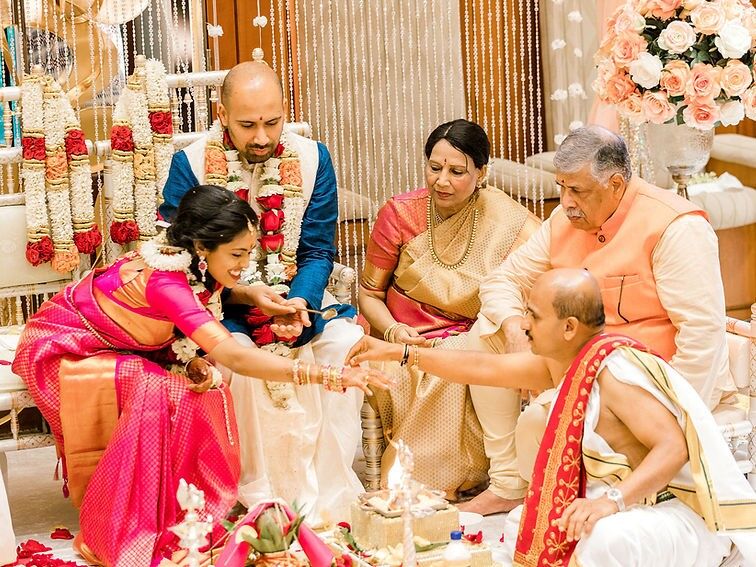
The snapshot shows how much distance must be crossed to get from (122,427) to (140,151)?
4.33 feet

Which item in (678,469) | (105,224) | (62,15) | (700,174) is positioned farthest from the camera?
(700,174)

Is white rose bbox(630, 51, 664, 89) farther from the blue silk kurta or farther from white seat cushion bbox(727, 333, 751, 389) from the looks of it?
the blue silk kurta

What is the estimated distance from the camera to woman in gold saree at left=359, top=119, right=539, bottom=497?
4.79 metres

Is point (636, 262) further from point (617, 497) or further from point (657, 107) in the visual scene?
point (617, 497)

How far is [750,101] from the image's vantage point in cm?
456

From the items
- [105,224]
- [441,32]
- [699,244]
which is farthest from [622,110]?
[105,224]

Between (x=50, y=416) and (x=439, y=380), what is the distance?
1.44 metres

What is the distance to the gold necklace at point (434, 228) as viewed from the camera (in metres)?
4.98

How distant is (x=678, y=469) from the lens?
132 inches

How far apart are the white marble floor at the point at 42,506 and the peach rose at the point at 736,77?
69.7 inches

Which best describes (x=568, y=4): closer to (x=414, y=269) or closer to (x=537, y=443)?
(x=414, y=269)

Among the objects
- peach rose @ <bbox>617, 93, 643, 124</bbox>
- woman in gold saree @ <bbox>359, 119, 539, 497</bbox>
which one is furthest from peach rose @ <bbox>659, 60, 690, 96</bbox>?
woman in gold saree @ <bbox>359, 119, 539, 497</bbox>

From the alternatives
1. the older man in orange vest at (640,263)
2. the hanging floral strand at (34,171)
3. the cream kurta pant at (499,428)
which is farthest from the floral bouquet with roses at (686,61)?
the hanging floral strand at (34,171)

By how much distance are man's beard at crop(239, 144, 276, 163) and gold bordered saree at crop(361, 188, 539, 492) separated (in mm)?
559
